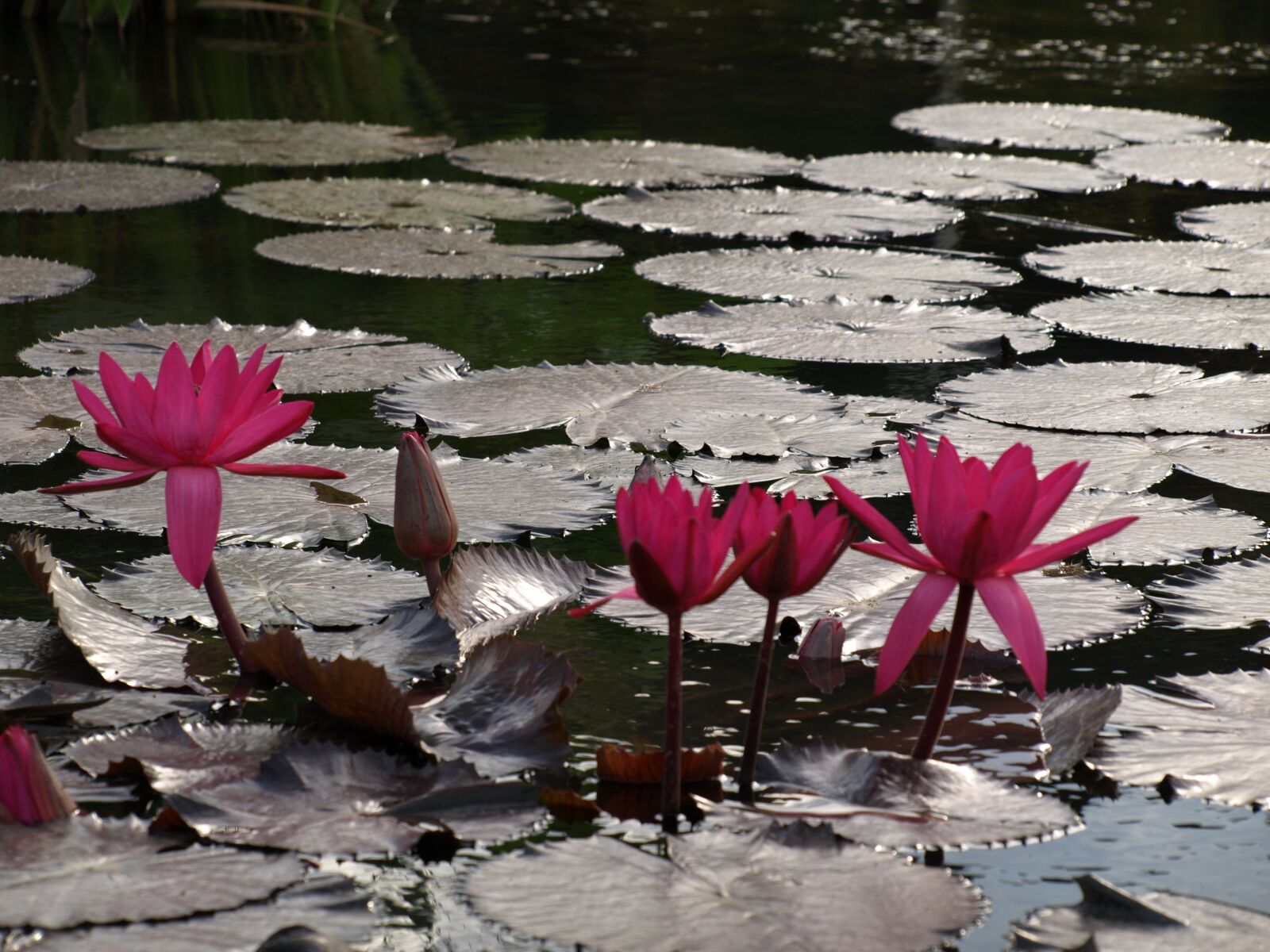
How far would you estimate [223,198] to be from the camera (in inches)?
141

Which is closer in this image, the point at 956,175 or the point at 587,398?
the point at 587,398

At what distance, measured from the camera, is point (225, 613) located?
3.86 ft

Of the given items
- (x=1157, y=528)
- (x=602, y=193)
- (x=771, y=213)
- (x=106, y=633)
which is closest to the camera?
(x=106, y=633)

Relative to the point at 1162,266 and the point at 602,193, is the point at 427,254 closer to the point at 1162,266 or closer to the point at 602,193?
the point at 602,193

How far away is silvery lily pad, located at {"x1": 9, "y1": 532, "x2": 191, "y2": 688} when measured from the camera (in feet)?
3.98

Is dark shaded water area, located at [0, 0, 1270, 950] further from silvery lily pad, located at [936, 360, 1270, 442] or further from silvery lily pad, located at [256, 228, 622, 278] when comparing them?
silvery lily pad, located at [936, 360, 1270, 442]

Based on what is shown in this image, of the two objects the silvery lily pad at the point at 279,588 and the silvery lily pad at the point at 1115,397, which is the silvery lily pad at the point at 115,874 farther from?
the silvery lily pad at the point at 1115,397

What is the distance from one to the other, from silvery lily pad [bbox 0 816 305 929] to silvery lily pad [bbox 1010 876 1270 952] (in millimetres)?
452

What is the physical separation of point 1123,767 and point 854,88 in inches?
200

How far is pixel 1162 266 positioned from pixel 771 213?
92cm

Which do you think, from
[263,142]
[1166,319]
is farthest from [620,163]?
[1166,319]

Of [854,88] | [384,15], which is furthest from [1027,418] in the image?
[384,15]

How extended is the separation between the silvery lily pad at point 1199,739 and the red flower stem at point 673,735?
34 centimetres

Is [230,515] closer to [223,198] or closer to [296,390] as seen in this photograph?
[296,390]
